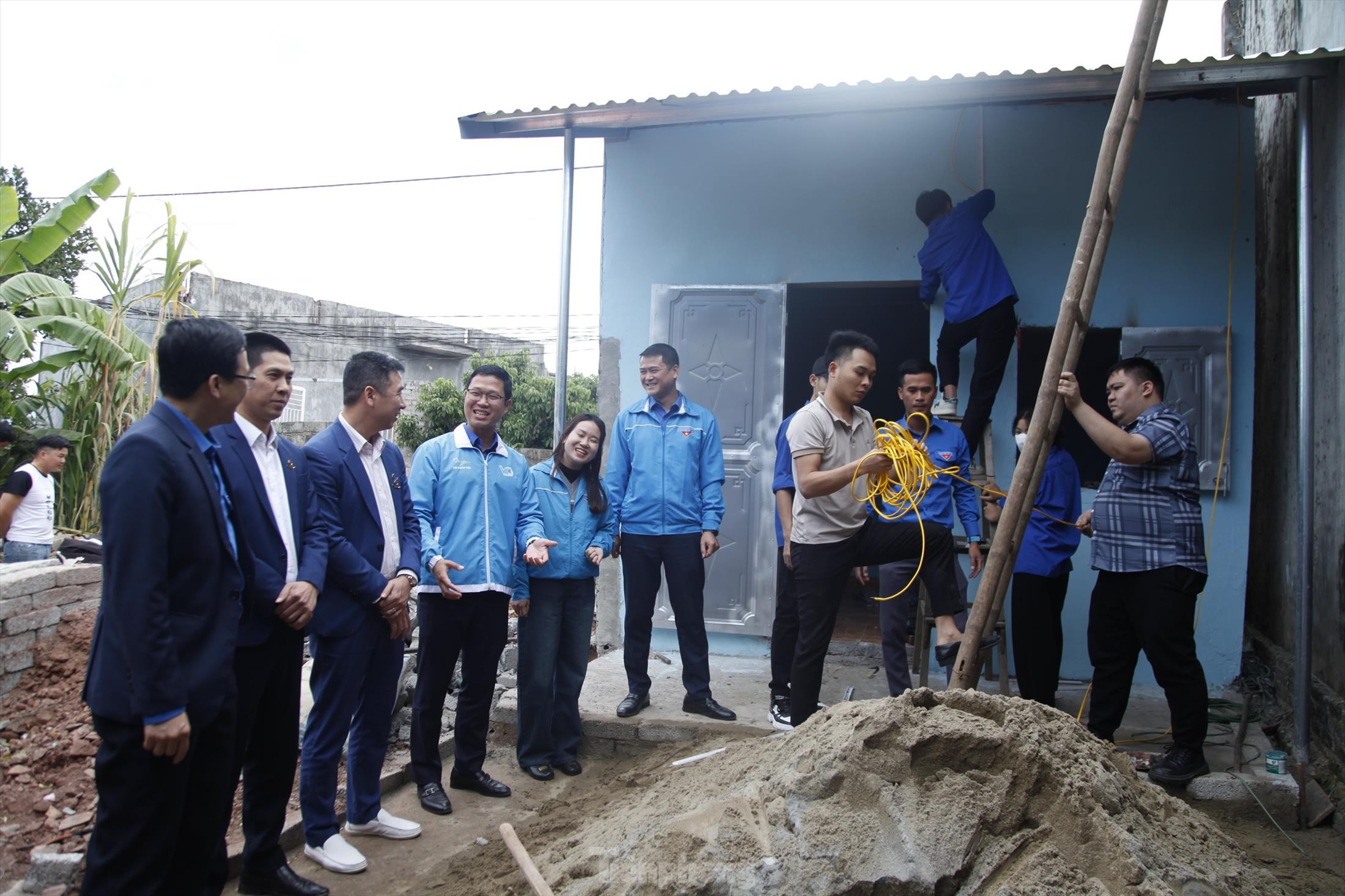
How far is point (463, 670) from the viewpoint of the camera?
4.30m

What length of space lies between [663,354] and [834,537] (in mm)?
1632

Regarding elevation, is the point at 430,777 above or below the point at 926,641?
below

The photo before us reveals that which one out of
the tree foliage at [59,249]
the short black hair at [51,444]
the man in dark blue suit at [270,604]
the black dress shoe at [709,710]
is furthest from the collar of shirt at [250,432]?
the tree foliage at [59,249]

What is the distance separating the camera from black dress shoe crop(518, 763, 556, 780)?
180 inches

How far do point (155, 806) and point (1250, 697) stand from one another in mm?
5087

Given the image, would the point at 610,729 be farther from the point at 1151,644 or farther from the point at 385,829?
the point at 1151,644

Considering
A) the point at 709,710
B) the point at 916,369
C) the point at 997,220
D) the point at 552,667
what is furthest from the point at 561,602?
the point at 997,220

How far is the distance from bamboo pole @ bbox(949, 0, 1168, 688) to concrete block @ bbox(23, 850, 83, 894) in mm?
3492

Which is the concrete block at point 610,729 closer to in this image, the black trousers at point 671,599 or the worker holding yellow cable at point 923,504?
the black trousers at point 671,599

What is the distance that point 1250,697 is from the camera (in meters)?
4.81

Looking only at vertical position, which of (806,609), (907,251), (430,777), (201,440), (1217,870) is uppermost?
(907,251)

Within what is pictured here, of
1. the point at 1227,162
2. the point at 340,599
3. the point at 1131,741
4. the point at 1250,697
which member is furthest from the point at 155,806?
the point at 1227,162

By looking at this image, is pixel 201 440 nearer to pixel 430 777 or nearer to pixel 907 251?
pixel 430 777

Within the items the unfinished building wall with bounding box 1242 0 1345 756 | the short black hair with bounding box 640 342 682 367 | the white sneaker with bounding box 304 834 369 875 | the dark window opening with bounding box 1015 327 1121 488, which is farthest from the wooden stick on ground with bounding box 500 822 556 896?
the dark window opening with bounding box 1015 327 1121 488
